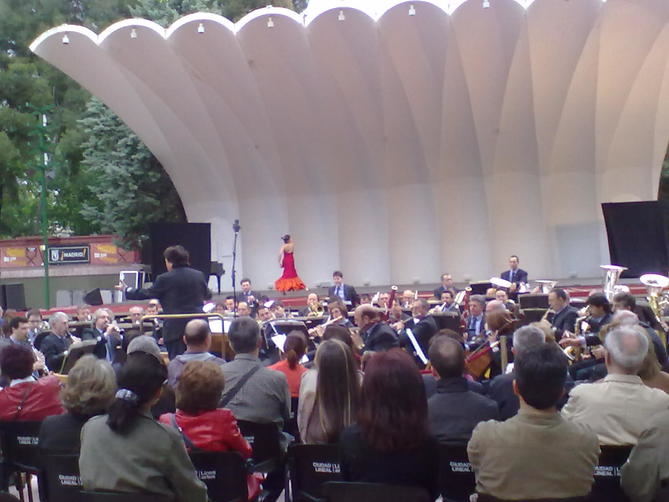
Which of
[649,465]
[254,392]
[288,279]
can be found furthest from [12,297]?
[649,465]

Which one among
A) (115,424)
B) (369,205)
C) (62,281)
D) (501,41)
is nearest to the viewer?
(115,424)

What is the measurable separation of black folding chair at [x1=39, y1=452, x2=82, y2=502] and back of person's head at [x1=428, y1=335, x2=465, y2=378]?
2.04 metres

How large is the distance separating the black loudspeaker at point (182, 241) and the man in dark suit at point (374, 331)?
10.4 m

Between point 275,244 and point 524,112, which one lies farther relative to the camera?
point 275,244

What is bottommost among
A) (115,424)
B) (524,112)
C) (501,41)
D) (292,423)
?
(292,423)

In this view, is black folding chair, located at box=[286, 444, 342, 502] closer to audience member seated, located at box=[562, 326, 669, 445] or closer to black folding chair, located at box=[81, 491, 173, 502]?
black folding chair, located at box=[81, 491, 173, 502]

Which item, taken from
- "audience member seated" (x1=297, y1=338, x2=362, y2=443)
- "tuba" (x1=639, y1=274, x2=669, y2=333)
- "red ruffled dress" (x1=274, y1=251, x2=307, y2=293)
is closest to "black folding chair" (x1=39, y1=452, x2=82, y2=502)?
"audience member seated" (x1=297, y1=338, x2=362, y2=443)

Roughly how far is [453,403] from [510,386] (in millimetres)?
785

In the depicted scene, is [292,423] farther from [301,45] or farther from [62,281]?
[62,281]

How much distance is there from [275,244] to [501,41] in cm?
852

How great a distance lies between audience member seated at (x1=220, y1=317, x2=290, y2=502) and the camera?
19.1 ft

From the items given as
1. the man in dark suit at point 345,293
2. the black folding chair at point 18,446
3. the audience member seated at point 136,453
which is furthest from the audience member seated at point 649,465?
the man in dark suit at point 345,293

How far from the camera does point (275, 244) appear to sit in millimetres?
25469

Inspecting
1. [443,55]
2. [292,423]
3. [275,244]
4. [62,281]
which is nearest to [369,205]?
[275,244]
